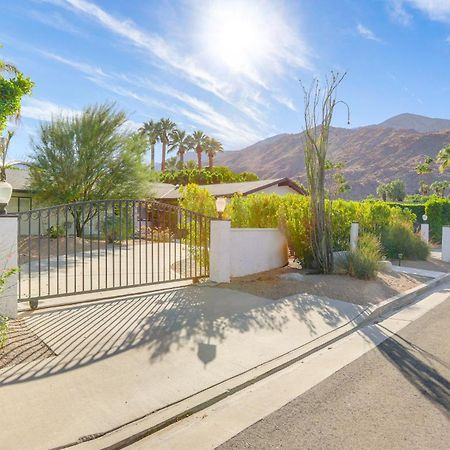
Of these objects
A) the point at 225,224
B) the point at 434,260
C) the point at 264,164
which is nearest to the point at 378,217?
the point at 434,260

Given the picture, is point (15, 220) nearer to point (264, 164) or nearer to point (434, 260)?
point (434, 260)

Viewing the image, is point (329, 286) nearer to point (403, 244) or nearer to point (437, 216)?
point (403, 244)

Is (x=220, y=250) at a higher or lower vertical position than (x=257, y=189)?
lower

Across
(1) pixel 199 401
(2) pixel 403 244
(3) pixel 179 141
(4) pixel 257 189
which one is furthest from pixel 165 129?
(1) pixel 199 401

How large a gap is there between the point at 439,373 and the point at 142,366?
12.4ft

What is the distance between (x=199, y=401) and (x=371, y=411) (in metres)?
1.76

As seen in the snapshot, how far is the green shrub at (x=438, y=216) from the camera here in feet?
86.2

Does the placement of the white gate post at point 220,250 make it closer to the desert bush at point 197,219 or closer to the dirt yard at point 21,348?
the desert bush at point 197,219

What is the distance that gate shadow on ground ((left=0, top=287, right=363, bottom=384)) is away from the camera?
16.3 feet

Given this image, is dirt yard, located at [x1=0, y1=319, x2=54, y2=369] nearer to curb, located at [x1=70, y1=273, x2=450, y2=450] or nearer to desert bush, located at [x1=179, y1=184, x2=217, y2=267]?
curb, located at [x1=70, y1=273, x2=450, y2=450]

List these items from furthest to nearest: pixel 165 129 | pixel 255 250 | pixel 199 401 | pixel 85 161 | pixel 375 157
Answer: pixel 375 157
pixel 165 129
pixel 85 161
pixel 255 250
pixel 199 401

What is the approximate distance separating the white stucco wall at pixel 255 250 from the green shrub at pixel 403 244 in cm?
635

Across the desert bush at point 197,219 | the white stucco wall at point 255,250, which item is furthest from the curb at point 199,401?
the desert bush at point 197,219

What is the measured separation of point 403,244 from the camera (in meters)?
16.2
